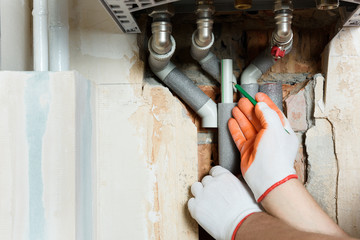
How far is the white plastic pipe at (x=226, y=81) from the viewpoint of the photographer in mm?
1129

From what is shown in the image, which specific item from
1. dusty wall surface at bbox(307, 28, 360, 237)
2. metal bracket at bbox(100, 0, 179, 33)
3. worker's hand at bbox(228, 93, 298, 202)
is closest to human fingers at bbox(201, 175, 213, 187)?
worker's hand at bbox(228, 93, 298, 202)

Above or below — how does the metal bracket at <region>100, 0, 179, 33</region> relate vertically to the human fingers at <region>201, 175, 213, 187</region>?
above

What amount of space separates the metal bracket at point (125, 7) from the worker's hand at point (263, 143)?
0.42m

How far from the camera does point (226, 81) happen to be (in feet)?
3.73

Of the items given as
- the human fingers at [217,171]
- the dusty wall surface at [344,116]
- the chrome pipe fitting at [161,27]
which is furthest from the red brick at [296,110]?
the chrome pipe fitting at [161,27]

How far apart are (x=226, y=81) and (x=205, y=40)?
0.18 meters

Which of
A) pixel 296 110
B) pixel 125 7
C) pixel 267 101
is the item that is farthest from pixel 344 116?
pixel 125 7

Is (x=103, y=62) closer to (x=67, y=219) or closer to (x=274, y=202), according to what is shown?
(x=67, y=219)

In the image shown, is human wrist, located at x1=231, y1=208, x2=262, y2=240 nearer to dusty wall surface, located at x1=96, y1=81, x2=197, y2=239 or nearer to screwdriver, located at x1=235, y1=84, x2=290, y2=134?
dusty wall surface, located at x1=96, y1=81, x2=197, y2=239

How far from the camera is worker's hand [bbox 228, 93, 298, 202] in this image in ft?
3.27

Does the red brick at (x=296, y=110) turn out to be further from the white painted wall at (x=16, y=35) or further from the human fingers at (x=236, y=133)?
the white painted wall at (x=16, y=35)

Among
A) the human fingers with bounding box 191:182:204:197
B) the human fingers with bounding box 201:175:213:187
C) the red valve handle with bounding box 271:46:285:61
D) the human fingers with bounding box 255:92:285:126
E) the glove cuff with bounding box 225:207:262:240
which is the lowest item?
the glove cuff with bounding box 225:207:262:240

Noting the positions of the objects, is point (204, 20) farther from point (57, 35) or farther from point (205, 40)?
point (57, 35)

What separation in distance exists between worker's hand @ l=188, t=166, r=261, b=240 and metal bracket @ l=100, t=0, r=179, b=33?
0.54 metres
